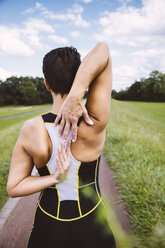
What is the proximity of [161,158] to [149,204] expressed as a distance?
206 centimetres

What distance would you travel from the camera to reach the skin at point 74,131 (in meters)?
1.00

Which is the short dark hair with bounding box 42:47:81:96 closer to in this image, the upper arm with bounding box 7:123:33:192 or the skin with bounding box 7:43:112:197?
the skin with bounding box 7:43:112:197

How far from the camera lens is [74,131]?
1034 millimetres

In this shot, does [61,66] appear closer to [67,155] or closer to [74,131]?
[74,131]

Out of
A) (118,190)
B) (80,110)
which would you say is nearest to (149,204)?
(118,190)

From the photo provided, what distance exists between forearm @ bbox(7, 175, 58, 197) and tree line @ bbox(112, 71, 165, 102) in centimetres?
7620

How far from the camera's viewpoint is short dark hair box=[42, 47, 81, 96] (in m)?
1.15

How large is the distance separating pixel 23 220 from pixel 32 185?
204 cm

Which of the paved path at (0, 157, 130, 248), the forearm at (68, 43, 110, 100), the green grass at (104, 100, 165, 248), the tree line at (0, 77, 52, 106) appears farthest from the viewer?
the tree line at (0, 77, 52, 106)

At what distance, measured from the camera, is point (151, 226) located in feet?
7.14

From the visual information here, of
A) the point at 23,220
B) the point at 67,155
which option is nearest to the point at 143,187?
the point at 23,220

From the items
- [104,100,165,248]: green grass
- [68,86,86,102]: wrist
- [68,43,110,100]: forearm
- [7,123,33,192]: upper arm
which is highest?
[68,43,110,100]: forearm

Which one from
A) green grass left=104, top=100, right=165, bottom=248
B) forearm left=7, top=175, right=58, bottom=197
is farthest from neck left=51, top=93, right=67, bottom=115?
green grass left=104, top=100, right=165, bottom=248

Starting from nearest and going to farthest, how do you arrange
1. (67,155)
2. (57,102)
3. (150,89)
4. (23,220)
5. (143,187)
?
1. (67,155)
2. (57,102)
3. (23,220)
4. (143,187)
5. (150,89)
